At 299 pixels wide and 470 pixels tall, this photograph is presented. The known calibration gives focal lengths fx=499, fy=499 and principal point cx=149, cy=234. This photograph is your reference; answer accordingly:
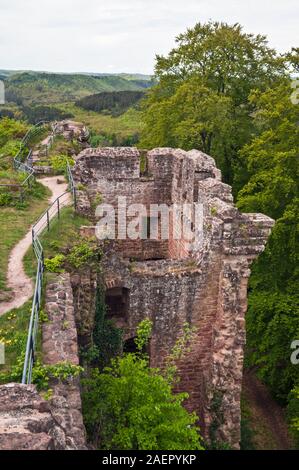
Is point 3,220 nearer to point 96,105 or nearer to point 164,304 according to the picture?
point 164,304

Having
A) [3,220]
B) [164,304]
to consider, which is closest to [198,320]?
[164,304]

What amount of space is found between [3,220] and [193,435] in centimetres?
889

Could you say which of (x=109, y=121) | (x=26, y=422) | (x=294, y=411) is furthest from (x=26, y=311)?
(x=109, y=121)

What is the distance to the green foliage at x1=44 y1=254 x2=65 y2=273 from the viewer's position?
10.7 metres

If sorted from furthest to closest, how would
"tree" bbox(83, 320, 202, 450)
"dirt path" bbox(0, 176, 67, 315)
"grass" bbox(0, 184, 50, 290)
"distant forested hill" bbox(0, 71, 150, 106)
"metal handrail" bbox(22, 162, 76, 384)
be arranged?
"distant forested hill" bbox(0, 71, 150, 106)
"grass" bbox(0, 184, 50, 290)
"dirt path" bbox(0, 176, 67, 315)
"tree" bbox(83, 320, 202, 450)
"metal handrail" bbox(22, 162, 76, 384)

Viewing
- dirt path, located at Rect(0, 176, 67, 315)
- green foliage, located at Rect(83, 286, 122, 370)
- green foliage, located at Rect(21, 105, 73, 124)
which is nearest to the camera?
dirt path, located at Rect(0, 176, 67, 315)

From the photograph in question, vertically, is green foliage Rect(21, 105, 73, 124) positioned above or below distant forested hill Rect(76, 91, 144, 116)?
below

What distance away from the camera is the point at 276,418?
1616 cm

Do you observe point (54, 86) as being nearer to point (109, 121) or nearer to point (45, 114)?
point (45, 114)

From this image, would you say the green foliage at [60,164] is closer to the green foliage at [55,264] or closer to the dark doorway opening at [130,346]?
the dark doorway opening at [130,346]

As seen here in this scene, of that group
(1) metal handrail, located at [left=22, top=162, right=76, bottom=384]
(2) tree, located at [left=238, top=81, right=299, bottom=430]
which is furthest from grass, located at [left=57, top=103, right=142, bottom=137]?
(1) metal handrail, located at [left=22, top=162, right=76, bottom=384]

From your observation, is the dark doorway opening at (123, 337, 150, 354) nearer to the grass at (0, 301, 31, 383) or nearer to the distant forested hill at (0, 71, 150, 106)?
the grass at (0, 301, 31, 383)

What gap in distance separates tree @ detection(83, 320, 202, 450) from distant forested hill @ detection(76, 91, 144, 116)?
181ft

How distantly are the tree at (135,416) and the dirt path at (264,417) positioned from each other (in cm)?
683
